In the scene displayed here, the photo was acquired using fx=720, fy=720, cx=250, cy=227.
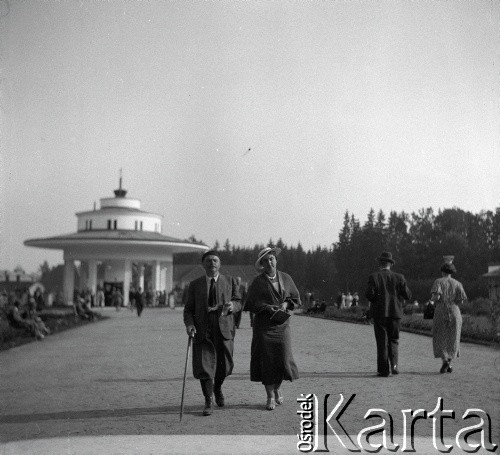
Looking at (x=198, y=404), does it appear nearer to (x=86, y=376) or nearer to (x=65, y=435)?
(x=65, y=435)

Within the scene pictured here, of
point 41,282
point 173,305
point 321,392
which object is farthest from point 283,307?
point 173,305

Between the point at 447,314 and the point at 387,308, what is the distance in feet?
3.42

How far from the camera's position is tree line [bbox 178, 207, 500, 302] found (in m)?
16.0

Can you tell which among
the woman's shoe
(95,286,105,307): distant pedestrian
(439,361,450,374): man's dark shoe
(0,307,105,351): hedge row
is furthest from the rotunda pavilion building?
(439,361,450,374): man's dark shoe

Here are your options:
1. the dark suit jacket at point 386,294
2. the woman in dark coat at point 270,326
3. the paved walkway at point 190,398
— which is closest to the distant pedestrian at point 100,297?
the paved walkway at point 190,398

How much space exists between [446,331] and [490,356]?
2.47 m

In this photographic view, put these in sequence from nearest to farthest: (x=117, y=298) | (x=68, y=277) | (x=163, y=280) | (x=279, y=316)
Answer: (x=279, y=316), (x=68, y=277), (x=117, y=298), (x=163, y=280)

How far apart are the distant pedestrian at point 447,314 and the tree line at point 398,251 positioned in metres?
1.26

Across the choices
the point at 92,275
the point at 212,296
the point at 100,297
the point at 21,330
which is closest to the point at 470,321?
the point at 21,330

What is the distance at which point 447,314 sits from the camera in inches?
425

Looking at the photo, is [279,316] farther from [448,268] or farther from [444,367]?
[448,268]

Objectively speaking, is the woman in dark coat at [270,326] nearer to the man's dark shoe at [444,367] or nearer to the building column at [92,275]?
the man's dark shoe at [444,367]

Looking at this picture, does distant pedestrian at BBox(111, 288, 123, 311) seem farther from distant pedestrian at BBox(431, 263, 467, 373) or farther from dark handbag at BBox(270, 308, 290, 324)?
dark handbag at BBox(270, 308, 290, 324)

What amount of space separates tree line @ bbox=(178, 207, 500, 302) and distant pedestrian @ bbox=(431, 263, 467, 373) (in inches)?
49.6
